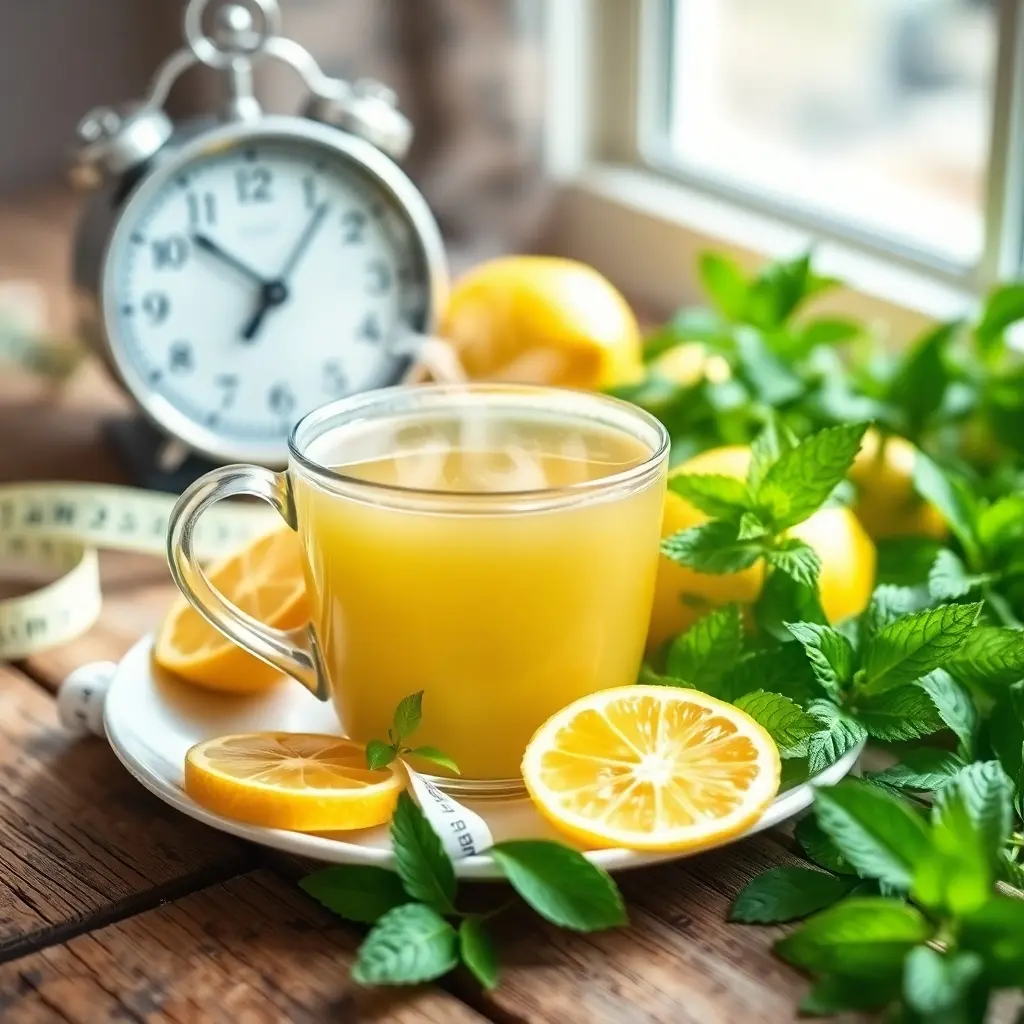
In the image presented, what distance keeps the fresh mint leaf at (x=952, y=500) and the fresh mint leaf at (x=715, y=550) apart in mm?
145

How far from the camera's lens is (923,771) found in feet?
2.56

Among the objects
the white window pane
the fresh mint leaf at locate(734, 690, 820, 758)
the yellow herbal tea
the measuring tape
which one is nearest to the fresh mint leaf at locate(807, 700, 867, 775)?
the fresh mint leaf at locate(734, 690, 820, 758)

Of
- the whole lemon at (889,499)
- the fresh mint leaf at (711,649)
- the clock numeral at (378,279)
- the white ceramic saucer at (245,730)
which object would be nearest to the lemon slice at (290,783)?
the white ceramic saucer at (245,730)

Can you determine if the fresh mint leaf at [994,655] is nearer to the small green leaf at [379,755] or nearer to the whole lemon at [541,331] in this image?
the small green leaf at [379,755]

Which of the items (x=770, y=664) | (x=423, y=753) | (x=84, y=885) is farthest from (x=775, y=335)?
(x=84, y=885)

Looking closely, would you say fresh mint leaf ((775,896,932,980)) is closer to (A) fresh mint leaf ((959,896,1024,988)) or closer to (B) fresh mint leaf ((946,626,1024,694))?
(A) fresh mint leaf ((959,896,1024,988))

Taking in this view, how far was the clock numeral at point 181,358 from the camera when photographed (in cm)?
121

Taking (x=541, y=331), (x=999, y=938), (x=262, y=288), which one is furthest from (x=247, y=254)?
(x=999, y=938)

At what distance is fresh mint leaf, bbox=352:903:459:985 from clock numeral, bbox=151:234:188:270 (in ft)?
2.12

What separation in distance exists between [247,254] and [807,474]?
550mm

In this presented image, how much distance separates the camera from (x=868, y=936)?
24.9 inches

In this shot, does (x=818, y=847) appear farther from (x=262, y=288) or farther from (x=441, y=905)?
(x=262, y=288)

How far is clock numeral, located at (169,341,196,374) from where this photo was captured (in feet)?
3.95

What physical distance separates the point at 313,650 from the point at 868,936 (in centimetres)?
34
